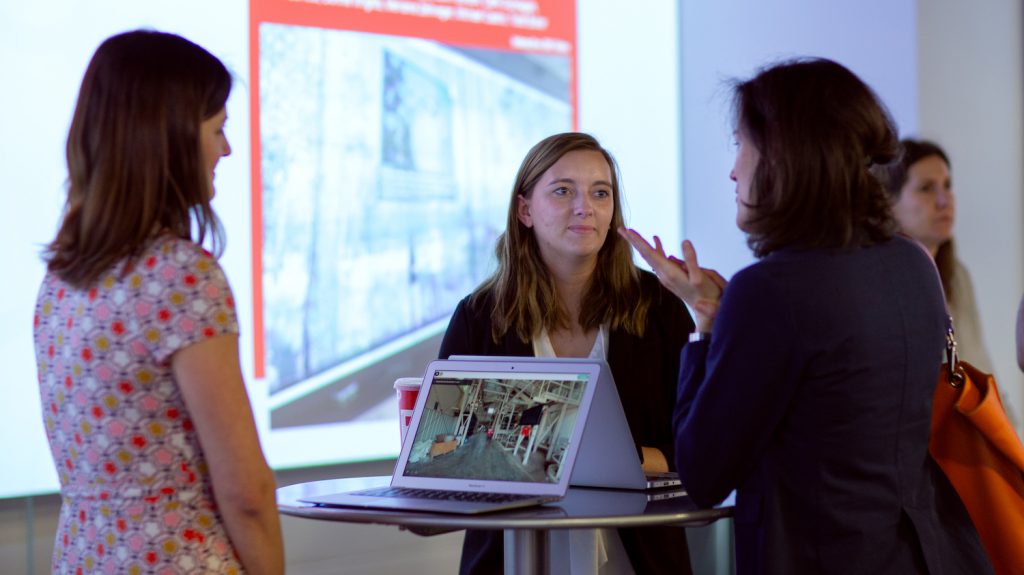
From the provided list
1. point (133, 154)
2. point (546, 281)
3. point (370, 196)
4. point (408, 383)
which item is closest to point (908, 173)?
point (546, 281)

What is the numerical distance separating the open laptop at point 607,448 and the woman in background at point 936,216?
1.92m

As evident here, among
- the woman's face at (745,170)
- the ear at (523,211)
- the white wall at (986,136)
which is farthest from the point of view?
the white wall at (986,136)

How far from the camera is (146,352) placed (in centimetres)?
146

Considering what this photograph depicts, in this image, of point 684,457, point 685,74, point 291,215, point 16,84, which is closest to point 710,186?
point 685,74

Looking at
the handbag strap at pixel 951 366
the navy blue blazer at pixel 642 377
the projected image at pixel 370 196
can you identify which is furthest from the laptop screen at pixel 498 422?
the projected image at pixel 370 196

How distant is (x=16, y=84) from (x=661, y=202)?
2844 mm

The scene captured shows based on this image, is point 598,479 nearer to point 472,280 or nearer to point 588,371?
point 588,371

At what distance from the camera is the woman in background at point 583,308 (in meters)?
2.47

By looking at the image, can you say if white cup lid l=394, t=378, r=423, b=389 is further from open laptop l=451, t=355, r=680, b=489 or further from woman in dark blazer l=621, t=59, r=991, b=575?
woman in dark blazer l=621, t=59, r=991, b=575

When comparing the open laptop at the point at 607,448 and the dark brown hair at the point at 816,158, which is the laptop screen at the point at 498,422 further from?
the dark brown hair at the point at 816,158

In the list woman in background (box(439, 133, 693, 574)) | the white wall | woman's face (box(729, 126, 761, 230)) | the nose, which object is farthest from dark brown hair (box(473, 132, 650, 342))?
the white wall

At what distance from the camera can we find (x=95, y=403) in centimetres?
148

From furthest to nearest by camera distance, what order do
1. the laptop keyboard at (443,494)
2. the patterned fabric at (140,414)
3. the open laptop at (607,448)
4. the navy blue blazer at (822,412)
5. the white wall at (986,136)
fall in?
the white wall at (986,136) < the open laptop at (607,448) < the laptop keyboard at (443,494) < the navy blue blazer at (822,412) < the patterned fabric at (140,414)

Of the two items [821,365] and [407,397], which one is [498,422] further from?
[821,365]
